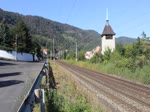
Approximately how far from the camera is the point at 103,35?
101188mm

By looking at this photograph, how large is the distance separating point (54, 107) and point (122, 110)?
3629 mm

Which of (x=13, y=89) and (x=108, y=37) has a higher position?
(x=108, y=37)

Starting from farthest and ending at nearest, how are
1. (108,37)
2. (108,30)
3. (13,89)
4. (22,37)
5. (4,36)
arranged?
(22,37), (108,30), (108,37), (4,36), (13,89)

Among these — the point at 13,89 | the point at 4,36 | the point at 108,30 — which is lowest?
the point at 13,89

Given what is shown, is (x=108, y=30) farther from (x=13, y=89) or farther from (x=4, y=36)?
(x=13, y=89)

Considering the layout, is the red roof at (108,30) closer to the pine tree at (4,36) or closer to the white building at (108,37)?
the white building at (108,37)

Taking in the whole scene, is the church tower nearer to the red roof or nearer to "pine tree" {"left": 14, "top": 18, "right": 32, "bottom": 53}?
the red roof

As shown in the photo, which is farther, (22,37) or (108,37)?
(22,37)

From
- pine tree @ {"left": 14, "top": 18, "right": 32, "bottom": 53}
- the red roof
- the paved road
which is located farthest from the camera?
pine tree @ {"left": 14, "top": 18, "right": 32, "bottom": 53}

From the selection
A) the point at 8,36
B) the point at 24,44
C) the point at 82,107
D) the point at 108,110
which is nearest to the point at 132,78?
the point at 108,110

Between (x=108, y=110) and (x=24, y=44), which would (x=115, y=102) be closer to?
(x=108, y=110)

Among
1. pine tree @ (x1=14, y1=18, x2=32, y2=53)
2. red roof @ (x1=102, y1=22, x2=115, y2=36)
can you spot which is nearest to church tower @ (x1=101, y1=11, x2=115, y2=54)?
red roof @ (x1=102, y1=22, x2=115, y2=36)

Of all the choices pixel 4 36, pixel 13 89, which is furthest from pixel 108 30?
pixel 13 89

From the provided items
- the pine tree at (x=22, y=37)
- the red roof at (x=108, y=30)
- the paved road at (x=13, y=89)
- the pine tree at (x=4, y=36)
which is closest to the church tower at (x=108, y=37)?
the red roof at (x=108, y=30)
